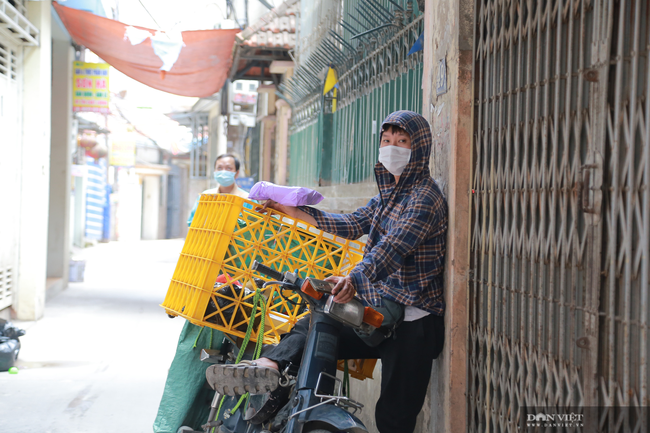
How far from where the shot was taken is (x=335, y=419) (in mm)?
2086

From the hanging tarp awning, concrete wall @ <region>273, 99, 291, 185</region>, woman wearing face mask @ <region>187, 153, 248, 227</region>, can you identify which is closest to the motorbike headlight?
woman wearing face mask @ <region>187, 153, 248, 227</region>

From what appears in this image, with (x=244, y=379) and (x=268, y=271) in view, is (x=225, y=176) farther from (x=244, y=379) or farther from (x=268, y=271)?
(x=244, y=379)

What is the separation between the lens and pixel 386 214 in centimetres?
260

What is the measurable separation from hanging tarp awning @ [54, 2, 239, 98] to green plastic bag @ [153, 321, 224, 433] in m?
6.34

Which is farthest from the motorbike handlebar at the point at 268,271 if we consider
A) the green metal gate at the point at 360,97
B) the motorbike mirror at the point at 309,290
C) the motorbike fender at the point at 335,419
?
the green metal gate at the point at 360,97

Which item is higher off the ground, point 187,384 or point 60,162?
point 60,162

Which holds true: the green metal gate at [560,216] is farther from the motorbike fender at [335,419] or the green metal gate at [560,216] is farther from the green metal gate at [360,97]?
the green metal gate at [360,97]

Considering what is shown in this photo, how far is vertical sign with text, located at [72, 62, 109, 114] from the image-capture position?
10.5 metres

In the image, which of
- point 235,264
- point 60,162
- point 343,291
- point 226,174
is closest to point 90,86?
point 60,162

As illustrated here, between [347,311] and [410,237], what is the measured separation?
15.4 inches

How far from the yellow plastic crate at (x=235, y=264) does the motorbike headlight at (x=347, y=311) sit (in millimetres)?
408

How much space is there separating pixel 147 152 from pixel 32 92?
24.0m

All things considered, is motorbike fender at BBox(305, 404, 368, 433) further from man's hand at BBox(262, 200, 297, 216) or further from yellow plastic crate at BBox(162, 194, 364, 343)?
man's hand at BBox(262, 200, 297, 216)

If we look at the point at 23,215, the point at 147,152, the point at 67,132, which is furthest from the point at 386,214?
the point at 147,152
